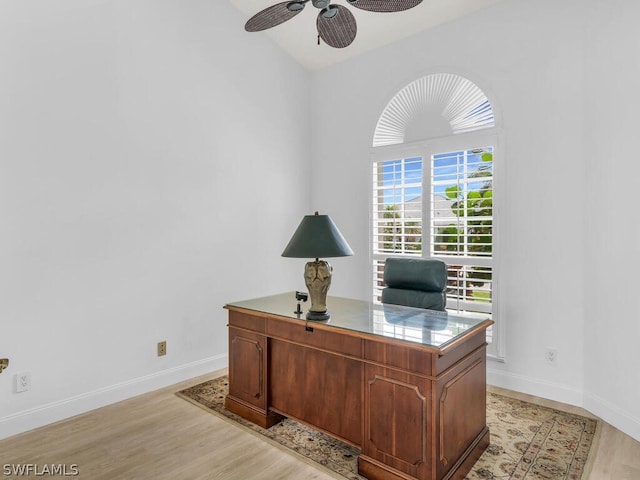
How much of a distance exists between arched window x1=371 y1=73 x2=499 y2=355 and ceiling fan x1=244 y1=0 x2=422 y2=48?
1.36 metres

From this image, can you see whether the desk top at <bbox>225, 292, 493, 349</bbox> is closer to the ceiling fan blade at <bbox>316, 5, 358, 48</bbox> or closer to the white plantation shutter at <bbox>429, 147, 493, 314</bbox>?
the white plantation shutter at <bbox>429, 147, 493, 314</bbox>

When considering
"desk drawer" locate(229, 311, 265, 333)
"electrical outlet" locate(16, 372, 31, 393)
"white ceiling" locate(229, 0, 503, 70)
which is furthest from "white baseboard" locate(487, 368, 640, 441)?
"electrical outlet" locate(16, 372, 31, 393)

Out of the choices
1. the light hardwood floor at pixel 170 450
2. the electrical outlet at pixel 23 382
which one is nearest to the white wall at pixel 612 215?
the light hardwood floor at pixel 170 450

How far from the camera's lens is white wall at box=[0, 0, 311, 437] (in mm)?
2604

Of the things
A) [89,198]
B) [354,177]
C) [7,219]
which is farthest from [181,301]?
[354,177]

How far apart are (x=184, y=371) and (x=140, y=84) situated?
246 cm

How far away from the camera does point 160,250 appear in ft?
11.0

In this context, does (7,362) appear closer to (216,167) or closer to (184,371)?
(184,371)

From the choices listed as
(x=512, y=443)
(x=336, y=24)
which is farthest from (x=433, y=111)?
(x=512, y=443)

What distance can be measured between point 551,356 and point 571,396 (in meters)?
0.30

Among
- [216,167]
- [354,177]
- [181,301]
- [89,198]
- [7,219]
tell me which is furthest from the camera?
[354,177]

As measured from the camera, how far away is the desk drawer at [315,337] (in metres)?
2.16

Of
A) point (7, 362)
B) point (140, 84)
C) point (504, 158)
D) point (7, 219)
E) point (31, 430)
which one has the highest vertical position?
point (140, 84)

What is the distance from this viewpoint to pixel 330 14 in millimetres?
2363
